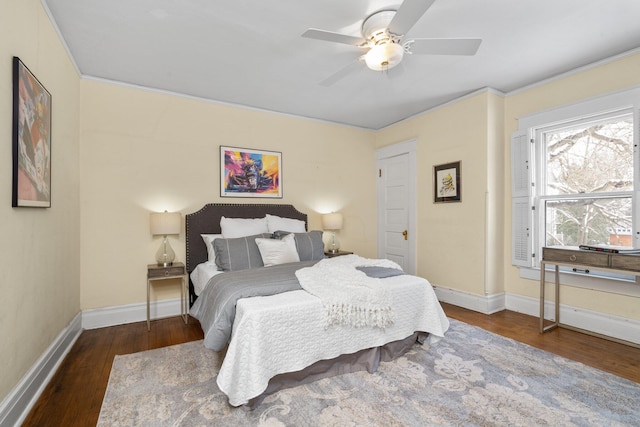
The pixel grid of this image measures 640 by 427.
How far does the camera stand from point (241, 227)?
12.1ft

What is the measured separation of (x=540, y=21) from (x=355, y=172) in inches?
121

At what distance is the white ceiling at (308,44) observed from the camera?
218 cm

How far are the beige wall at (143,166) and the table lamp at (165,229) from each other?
23 cm

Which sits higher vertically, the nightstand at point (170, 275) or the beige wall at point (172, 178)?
the beige wall at point (172, 178)

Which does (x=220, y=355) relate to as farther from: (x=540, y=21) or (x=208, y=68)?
(x=540, y=21)

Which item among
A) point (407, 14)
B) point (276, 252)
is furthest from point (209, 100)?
point (407, 14)

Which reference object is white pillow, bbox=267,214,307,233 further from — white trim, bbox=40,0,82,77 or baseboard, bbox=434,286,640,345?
white trim, bbox=40,0,82,77

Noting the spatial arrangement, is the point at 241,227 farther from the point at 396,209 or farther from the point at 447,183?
the point at 447,183

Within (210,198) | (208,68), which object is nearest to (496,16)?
(208,68)

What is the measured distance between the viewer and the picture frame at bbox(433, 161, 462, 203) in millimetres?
3930

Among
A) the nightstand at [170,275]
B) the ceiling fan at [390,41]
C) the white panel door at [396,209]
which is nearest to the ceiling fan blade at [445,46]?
the ceiling fan at [390,41]

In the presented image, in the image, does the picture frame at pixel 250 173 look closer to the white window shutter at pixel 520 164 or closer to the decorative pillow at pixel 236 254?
the decorative pillow at pixel 236 254

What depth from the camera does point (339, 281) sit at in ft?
7.77

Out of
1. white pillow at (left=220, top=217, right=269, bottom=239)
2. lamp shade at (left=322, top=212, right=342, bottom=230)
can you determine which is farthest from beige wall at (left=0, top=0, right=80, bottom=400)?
lamp shade at (left=322, top=212, right=342, bottom=230)
